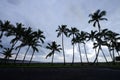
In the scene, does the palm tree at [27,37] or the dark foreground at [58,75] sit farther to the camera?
the palm tree at [27,37]

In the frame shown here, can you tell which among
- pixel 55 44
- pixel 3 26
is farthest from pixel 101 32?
pixel 3 26

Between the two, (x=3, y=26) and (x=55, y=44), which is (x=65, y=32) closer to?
(x=55, y=44)

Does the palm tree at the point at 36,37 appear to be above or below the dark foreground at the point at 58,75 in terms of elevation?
above

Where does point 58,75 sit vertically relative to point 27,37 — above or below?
below

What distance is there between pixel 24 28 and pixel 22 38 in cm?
335

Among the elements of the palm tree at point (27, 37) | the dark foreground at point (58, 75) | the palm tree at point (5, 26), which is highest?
the palm tree at point (5, 26)

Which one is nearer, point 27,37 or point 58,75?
point 58,75

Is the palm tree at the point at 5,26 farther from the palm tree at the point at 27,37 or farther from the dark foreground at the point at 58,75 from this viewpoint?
the dark foreground at the point at 58,75

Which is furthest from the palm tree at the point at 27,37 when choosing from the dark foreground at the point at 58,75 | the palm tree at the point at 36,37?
the dark foreground at the point at 58,75

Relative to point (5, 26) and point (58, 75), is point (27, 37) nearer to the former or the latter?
point (5, 26)

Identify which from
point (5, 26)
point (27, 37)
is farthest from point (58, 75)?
point (5, 26)

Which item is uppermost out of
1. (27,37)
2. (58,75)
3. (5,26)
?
(5,26)

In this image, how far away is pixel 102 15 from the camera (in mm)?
44906

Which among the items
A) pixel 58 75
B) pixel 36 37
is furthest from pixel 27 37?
pixel 58 75
